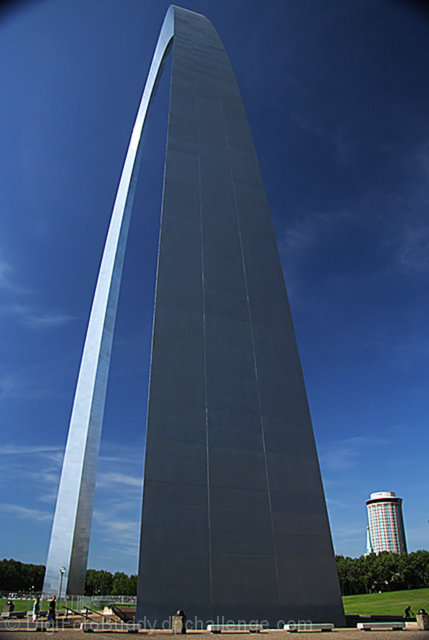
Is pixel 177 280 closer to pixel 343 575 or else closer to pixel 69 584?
pixel 69 584

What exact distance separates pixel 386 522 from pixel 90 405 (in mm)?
199661

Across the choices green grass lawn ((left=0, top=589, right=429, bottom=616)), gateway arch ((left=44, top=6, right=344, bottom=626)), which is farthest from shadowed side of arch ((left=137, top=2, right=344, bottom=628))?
green grass lawn ((left=0, top=589, right=429, bottom=616))

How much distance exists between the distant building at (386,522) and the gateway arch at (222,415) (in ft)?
645

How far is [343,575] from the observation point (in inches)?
2719

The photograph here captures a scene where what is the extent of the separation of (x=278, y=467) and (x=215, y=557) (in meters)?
2.87

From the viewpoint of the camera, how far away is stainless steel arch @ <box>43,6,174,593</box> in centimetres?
1981

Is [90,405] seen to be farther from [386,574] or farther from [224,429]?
[386,574]

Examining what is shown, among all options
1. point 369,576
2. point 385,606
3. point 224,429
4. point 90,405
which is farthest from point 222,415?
point 369,576

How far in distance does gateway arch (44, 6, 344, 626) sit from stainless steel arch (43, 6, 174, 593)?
348 millimetres

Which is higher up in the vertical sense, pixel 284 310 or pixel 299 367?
pixel 284 310

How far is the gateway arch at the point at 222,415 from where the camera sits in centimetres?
1028

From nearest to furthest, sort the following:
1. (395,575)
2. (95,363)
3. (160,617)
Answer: (160,617), (95,363), (395,575)

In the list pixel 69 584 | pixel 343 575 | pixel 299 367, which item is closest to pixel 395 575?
pixel 343 575

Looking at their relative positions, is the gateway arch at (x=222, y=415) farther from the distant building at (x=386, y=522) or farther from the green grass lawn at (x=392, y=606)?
the distant building at (x=386, y=522)
